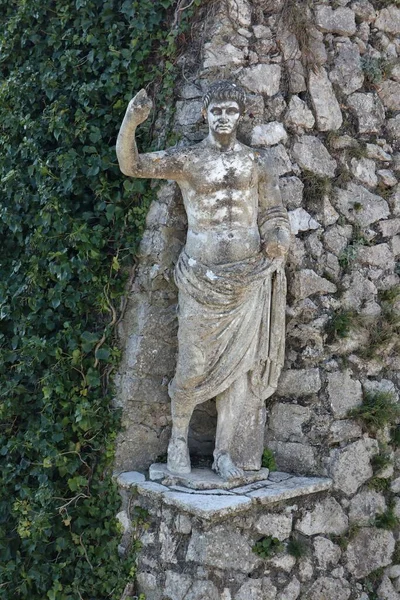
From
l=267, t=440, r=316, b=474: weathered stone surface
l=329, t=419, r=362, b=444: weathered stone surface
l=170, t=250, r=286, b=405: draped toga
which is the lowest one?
l=267, t=440, r=316, b=474: weathered stone surface

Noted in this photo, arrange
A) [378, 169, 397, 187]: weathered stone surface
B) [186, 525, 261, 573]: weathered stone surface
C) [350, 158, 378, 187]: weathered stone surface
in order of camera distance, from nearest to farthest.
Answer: [186, 525, 261, 573]: weathered stone surface
[350, 158, 378, 187]: weathered stone surface
[378, 169, 397, 187]: weathered stone surface

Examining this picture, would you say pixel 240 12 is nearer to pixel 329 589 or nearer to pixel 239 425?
pixel 239 425

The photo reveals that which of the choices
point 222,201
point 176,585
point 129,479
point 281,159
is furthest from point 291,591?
point 281,159

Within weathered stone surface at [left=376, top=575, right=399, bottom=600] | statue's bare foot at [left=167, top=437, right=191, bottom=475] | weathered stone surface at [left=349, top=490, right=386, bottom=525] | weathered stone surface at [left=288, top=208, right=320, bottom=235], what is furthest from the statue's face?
weathered stone surface at [left=376, top=575, right=399, bottom=600]

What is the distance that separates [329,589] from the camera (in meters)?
4.78

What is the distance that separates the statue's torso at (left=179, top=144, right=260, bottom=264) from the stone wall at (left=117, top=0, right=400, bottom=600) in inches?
10.7

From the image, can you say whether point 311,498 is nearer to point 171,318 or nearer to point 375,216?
point 171,318

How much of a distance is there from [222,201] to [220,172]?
0.16 m

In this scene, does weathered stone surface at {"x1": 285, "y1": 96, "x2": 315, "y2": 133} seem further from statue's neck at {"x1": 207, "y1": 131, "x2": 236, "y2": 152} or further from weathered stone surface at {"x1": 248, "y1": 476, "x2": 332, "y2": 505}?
weathered stone surface at {"x1": 248, "y1": 476, "x2": 332, "y2": 505}

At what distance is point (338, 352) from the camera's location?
5.03 metres

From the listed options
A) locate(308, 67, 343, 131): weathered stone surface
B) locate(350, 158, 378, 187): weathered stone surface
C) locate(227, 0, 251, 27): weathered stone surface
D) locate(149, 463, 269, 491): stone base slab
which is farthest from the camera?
locate(350, 158, 378, 187): weathered stone surface

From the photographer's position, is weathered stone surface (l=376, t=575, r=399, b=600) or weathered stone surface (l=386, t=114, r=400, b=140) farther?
A: weathered stone surface (l=386, t=114, r=400, b=140)

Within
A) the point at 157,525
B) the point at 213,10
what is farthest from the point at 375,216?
the point at 157,525

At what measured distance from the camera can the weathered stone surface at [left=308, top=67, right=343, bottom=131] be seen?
17.0 feet
